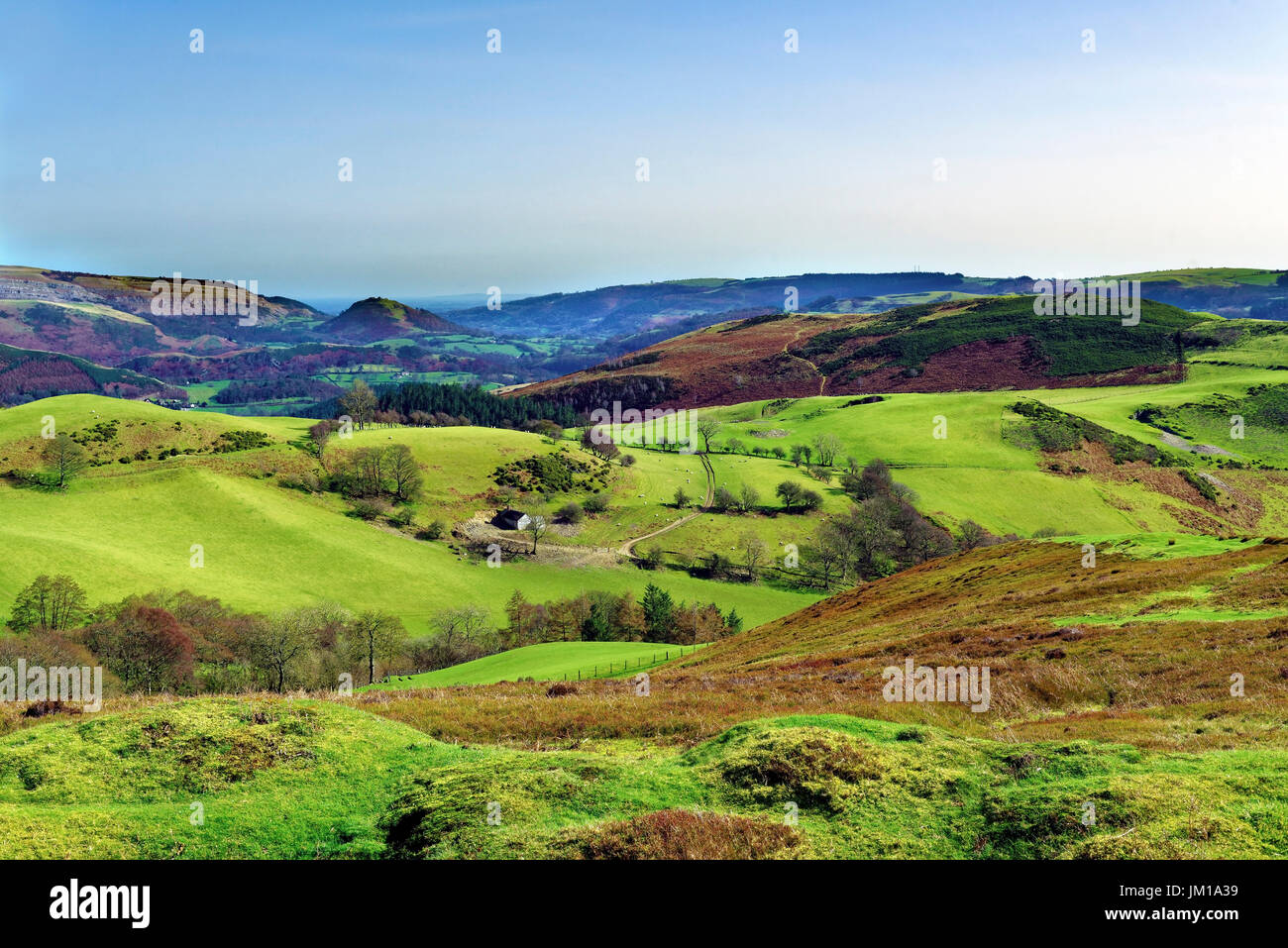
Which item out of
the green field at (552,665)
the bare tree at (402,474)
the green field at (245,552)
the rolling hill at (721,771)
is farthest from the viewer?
the bare tree at (402,474)

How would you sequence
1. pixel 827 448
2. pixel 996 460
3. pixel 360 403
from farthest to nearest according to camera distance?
pixel 360 403 → pixel 827 448 → pixel 996 460

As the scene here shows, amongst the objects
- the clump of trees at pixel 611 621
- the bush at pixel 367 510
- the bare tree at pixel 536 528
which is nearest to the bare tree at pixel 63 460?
the bush at pixel 367 510

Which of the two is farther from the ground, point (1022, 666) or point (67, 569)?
point (1022, 666)

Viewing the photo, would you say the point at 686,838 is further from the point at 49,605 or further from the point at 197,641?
the point at 49,605

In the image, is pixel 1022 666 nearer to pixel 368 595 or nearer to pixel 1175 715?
pixel 1175 715

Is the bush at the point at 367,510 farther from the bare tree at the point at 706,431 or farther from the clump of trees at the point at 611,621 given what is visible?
the bare tree at the point at 706,431

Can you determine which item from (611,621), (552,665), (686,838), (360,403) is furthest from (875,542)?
(360,403)

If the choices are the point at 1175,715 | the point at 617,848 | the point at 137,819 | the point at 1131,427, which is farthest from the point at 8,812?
the point at 1131,427
